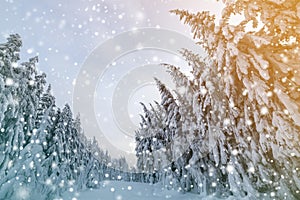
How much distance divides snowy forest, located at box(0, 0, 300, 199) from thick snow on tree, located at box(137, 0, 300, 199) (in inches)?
1.2

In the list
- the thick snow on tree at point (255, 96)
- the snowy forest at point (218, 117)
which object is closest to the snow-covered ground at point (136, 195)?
the snowy forest at point (218, 117)

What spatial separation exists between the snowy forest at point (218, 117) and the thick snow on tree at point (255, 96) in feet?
0.10

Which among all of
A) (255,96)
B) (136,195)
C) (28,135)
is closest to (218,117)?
(255,96)

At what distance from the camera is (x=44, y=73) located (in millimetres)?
20297

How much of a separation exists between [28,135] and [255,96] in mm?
17992

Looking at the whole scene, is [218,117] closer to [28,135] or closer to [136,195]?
[136,195]

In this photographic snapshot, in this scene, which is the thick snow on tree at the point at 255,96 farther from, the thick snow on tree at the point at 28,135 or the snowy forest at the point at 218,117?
the thick snow on tree at the point at 28,135

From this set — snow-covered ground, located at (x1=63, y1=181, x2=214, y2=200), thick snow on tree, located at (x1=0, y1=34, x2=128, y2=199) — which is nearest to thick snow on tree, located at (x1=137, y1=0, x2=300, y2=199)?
snow-covered ground, located at (x1=63, y1=181, x2=214, y2=200)

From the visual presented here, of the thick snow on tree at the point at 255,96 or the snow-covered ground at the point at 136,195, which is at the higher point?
the thick snow on tree at the point at 255,96

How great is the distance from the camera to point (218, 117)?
11.1m

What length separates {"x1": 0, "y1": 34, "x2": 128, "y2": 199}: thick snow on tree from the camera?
1499 centimetres

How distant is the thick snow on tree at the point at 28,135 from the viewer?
49.2 ft

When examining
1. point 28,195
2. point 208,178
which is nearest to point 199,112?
point 208,178

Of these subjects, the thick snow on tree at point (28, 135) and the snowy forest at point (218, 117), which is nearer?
the snowy forest at point (218, 117)
